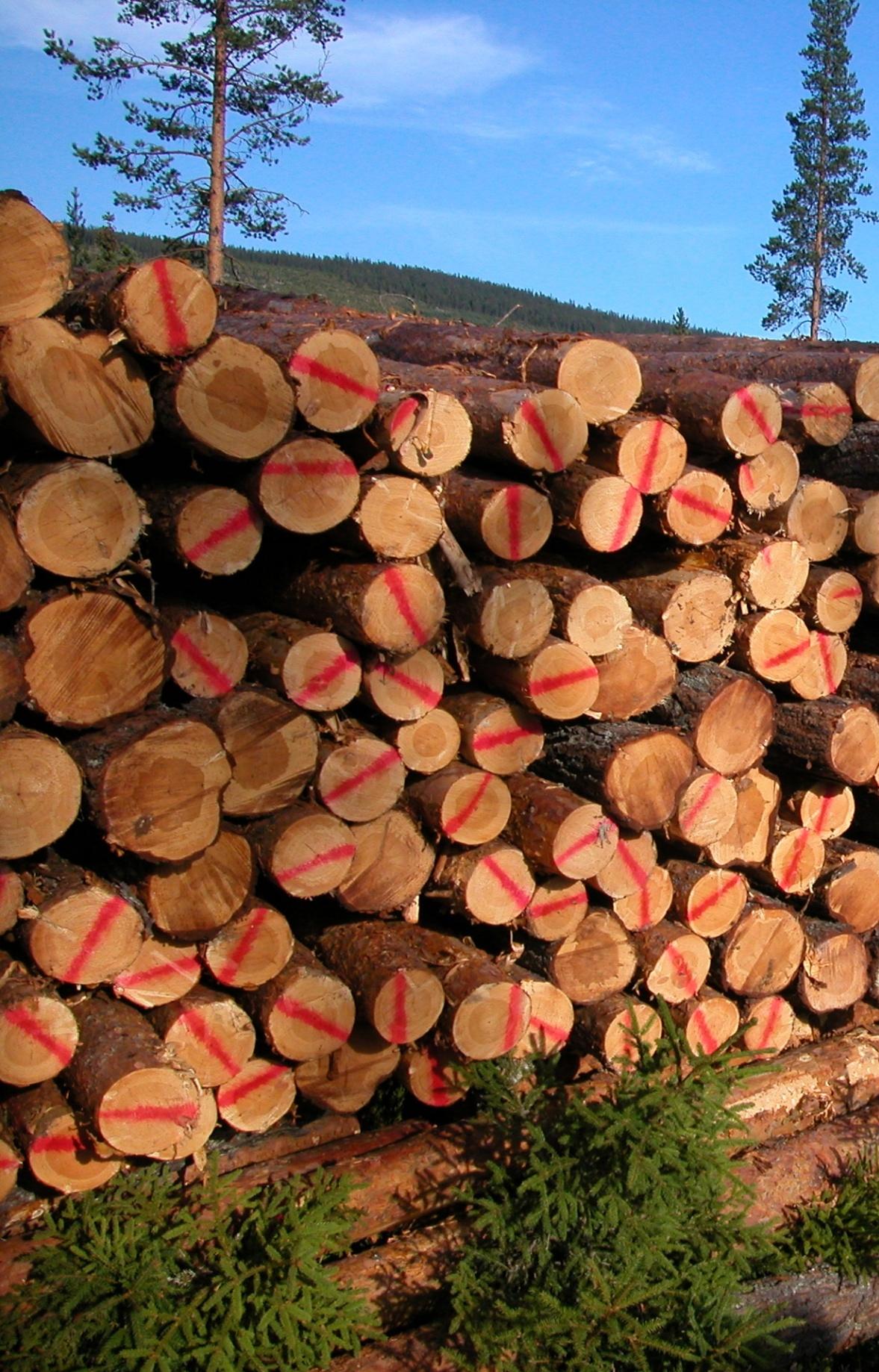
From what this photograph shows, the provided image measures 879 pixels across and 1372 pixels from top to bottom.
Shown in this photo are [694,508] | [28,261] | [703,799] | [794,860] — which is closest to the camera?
[28,261]

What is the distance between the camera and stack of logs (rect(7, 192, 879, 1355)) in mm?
3385

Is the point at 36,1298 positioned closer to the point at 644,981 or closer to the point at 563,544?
the point at 644,981

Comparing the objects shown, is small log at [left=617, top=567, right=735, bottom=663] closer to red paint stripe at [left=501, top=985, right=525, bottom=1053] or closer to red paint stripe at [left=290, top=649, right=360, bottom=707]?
red paint stripe at [left=290, top=649, right=360, bottom=707]

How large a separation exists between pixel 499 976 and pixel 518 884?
1.04 ft

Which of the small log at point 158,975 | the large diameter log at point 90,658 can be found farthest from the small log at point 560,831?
the large diameter log at point 90,658

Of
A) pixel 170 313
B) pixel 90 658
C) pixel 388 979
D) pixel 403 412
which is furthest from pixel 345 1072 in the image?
pixel 170 313

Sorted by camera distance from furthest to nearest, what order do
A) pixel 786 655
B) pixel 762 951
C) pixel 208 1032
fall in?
pixel 762 951, pixel 786 655, pixel 208 1032

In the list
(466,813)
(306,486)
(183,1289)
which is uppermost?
(306,486)

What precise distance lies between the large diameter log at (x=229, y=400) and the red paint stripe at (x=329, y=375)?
0.09 meters

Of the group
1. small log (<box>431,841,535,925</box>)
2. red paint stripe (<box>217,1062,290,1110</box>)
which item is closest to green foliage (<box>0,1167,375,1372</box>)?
red paint stripe (<box>217,1062,290,1110</box>)

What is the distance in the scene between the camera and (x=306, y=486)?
3660 mm

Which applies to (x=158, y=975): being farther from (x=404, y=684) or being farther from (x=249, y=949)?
(x=404, y=684)

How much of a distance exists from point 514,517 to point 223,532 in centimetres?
99

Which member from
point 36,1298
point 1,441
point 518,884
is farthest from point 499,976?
point 1,441
